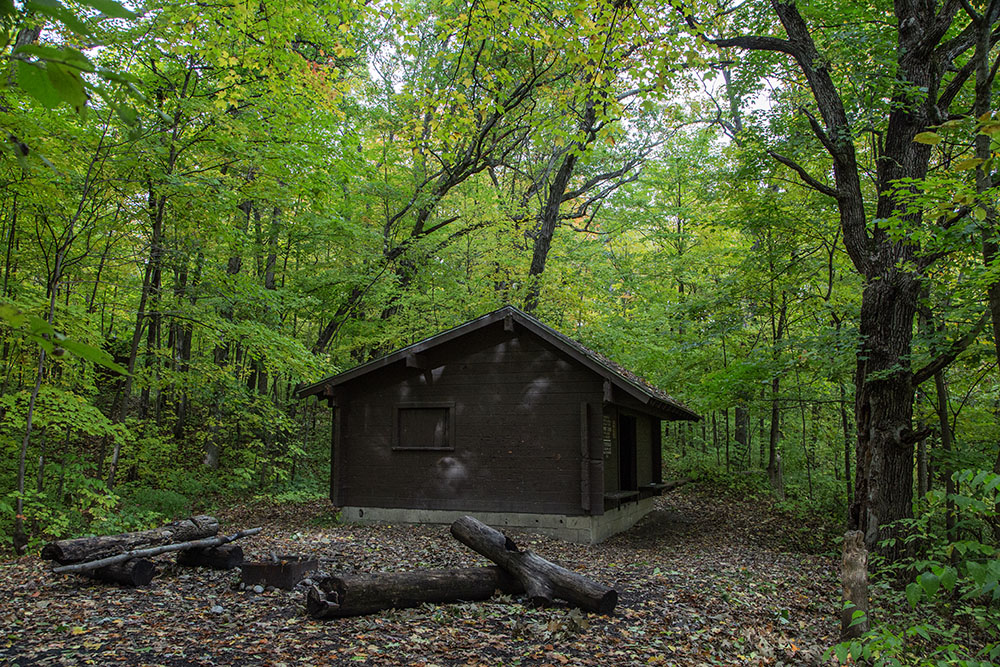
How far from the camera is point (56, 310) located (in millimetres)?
9469

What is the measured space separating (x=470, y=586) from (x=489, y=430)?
19.4ft

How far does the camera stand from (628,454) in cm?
1536

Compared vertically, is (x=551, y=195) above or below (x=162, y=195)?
above

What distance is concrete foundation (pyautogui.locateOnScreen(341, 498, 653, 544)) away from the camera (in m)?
12.0

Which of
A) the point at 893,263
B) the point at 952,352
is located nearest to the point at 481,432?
the point at 893,263

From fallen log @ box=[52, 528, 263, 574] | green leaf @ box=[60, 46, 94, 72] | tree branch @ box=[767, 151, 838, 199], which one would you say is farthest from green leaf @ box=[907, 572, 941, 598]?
tree branch @ box=[767, 151, 838, 199]

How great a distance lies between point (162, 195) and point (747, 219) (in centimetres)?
1205

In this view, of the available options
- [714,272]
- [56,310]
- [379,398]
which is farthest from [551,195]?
[56,310]

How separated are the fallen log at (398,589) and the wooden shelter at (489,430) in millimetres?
5057

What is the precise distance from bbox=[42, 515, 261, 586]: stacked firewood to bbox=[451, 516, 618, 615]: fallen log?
3.49 metres

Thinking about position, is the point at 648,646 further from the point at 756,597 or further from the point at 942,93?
the point at 942,93

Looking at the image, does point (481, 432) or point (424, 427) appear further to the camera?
point (424, 427)

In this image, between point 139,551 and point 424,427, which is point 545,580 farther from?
point 424,427

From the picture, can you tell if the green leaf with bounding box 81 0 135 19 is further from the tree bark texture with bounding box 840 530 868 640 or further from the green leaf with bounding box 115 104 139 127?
the tree bark texture with bounding box 840 530 868 640
